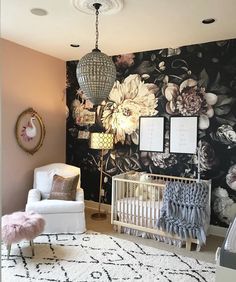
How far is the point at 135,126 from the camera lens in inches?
170

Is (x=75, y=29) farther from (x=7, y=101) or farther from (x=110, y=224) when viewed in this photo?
(x=110, y=224)

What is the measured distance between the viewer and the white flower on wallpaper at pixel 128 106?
4195mm

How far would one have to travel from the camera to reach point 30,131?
165 inches

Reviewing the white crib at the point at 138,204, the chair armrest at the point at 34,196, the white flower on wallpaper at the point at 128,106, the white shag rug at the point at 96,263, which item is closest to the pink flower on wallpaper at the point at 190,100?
the white flower on wallpaper at the point at 128,106

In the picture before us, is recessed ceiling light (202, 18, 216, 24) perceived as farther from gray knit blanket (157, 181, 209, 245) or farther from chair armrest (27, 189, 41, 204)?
chair armrest (27, 189, 41, 204)

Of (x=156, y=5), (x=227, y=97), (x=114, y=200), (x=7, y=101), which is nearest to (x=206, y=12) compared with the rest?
(x=156, y=5)

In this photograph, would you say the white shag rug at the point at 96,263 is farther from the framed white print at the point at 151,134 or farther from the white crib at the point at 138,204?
the framed white print at the point at 151,134

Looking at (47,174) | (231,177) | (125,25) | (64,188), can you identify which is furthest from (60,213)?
(125,25)

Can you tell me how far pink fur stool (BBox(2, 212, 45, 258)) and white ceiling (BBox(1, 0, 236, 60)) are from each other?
2170 millimetres

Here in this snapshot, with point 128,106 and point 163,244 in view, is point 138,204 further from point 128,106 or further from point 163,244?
point 128,106

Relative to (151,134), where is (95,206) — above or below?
below

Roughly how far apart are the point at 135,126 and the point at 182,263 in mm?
2147

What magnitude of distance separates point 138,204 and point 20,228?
1.49 meters

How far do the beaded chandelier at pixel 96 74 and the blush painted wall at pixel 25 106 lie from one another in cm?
A: 175
